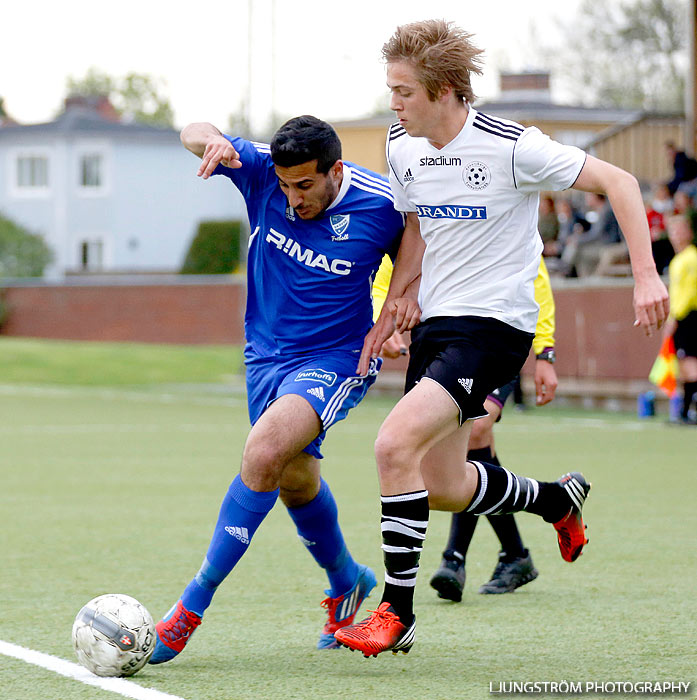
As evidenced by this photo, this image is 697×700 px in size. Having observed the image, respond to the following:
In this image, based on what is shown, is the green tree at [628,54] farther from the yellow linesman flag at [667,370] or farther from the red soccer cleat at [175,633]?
the red soccer cleat at [175,633]

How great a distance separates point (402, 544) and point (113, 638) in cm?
104

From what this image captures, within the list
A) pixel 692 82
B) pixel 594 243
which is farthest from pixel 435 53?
pixel 692 82

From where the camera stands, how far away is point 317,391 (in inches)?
205

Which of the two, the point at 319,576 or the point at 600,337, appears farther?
the point at 600,337

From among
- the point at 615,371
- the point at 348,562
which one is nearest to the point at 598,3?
the point at 615,371

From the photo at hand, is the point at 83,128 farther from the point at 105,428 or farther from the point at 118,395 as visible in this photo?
the point at 105,428

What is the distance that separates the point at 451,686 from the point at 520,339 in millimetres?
1321

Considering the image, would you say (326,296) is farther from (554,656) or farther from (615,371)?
(615,371)

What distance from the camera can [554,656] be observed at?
506 centimetres

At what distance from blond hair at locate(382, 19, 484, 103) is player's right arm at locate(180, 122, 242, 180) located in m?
0.67

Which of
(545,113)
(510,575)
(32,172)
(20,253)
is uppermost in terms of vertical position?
(545,113)

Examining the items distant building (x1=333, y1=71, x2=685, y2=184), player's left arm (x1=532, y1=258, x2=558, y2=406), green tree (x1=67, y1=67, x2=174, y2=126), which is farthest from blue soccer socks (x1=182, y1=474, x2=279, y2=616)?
green tree (x1=67, y1=67, x2=174, y2=126)

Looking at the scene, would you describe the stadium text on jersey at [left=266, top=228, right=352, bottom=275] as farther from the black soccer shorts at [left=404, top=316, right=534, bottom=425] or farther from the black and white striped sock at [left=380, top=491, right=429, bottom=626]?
the black and white striped sock at [left=380, top=491, right=429, bottom=626]

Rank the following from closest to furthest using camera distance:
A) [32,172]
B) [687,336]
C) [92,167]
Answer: [687,336] → [92,167] → [32,172]
